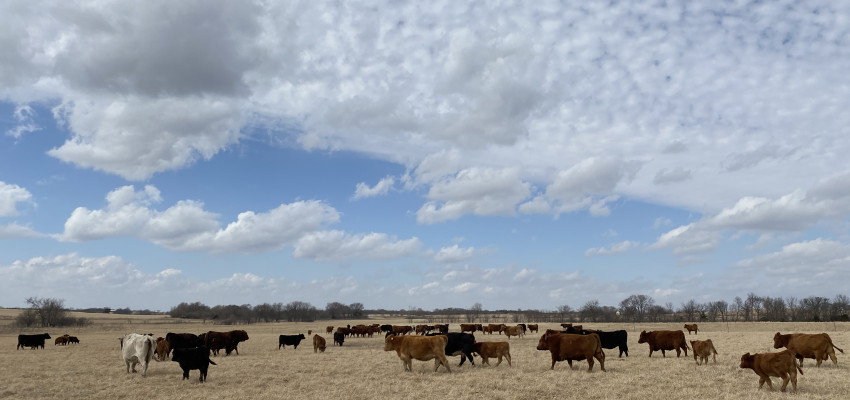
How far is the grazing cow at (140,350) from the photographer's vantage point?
1923cm

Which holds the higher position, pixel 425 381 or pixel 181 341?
pixel 181 341

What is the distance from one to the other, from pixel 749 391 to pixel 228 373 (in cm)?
1766

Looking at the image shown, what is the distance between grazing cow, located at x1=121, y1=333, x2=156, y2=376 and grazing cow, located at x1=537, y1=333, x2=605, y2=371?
15.5 meters

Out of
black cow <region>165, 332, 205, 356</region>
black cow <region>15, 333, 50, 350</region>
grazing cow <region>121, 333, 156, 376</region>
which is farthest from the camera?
black cow <region>15, 333, 50, 350</region>

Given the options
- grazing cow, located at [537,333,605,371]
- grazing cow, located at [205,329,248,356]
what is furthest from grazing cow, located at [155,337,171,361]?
grazing cow, located at [537,333,605,371]

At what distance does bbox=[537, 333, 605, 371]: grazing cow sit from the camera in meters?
18.4

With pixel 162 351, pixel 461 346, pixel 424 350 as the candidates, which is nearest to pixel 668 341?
pixel 461 346

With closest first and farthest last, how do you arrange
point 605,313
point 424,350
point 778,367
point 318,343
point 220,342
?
point 778,367 → point 424,350 → point 220,342 → point 318,343 → point 605,313

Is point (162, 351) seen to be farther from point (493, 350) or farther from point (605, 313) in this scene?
point (605, 313)

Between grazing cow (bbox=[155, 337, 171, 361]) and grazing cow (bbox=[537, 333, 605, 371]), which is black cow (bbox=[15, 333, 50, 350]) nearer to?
grazing cow (bbox=[155, 337, 171, 361])

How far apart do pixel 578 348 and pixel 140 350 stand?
16679 mm

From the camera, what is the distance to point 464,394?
14.1 meters

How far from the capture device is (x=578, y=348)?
18547 millimetres

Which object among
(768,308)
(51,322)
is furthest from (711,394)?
(768,308)
